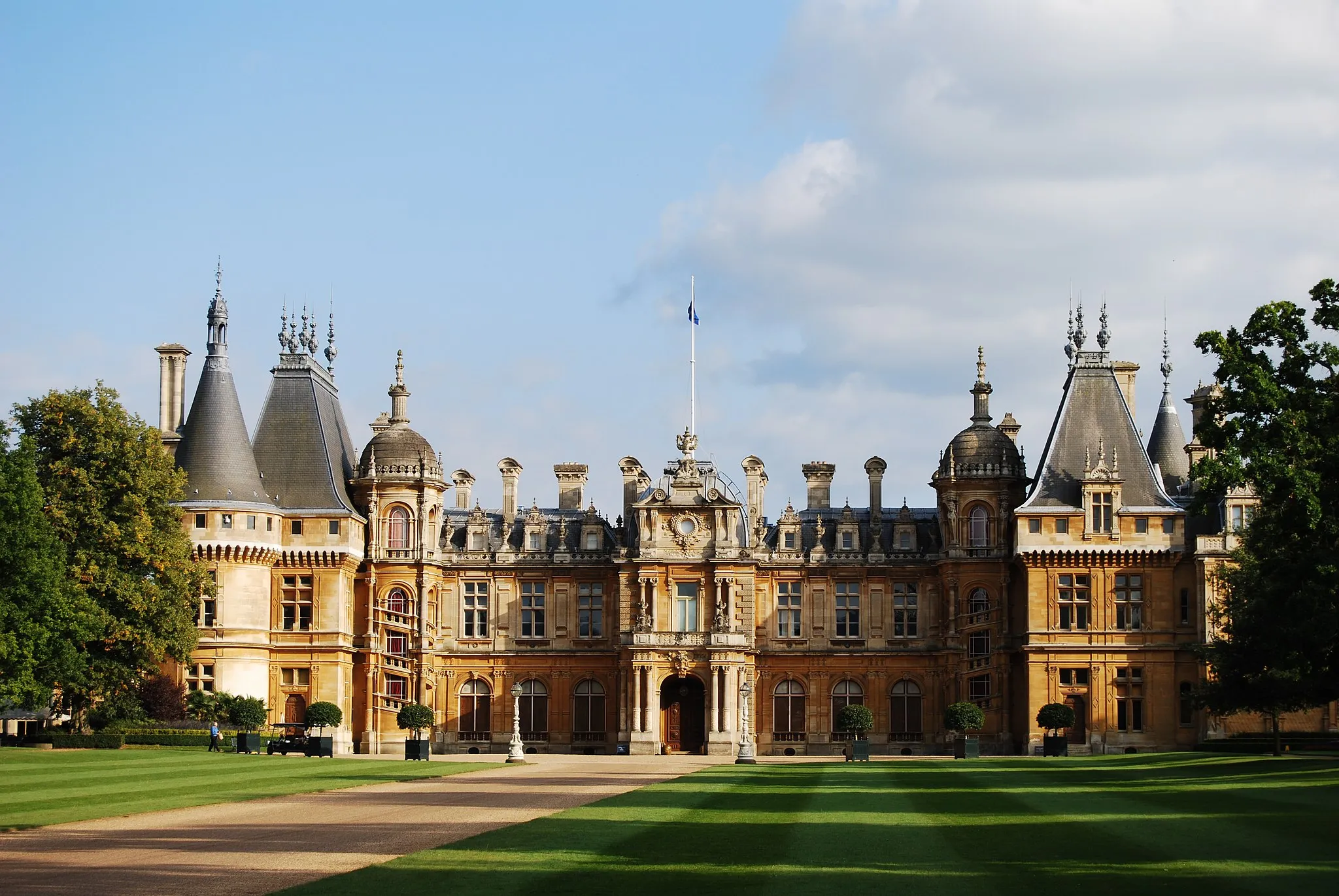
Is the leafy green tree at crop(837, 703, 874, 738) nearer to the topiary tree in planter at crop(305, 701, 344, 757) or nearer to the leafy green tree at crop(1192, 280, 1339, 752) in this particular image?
the topiary tree in planter at crop(305, 701, 344, 757)

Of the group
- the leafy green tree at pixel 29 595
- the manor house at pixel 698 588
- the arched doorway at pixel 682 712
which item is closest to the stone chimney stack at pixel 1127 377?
the manor house at pixel 698 588

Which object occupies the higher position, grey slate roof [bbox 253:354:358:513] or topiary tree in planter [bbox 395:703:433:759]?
grey slate roof [bbox 253:354:358:513]

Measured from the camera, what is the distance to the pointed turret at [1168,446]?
80812 mm

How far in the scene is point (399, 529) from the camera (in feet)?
259

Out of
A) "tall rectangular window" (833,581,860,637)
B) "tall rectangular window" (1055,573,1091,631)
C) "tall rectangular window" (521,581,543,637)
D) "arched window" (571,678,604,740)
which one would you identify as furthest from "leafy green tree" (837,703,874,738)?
"tall rectangular window" (521,581,543,637)

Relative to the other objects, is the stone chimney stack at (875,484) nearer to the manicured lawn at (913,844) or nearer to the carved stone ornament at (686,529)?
the carved stone ornament at (686,529)

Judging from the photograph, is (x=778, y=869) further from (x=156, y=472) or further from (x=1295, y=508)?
(x=156, y=472)

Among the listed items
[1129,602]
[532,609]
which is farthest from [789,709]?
[1129,602]

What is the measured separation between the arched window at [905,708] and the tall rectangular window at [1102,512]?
451 inches

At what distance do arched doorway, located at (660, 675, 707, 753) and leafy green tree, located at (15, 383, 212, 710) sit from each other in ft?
74.0

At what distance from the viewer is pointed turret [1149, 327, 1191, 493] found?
80.8 m

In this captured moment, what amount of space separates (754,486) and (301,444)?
20.5 m

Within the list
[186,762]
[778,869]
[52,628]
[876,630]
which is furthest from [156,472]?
[778,869]

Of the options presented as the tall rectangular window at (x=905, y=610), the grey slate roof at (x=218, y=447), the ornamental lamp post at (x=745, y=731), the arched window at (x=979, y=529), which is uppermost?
the grey slate roof at (x=218, y=447)
